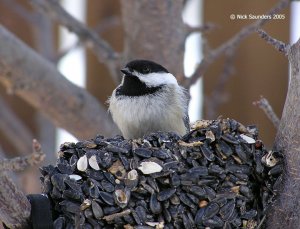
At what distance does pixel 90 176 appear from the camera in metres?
2.43

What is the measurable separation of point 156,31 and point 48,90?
0.66 m

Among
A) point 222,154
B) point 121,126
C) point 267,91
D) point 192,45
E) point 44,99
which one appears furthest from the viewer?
point 192,45

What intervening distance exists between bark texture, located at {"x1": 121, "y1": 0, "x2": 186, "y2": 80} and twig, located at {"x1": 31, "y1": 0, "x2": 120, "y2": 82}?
0.37 ft

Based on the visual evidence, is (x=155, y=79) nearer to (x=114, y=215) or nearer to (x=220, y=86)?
(x=220, y=86)

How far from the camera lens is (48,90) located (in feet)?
12.1

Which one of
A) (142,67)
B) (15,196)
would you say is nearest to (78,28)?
(142,67)

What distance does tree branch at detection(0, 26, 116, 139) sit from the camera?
3.60 metres

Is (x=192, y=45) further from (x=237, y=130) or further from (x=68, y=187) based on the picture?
(x=68, y=187)

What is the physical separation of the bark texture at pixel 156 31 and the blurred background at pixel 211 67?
878 millimetres

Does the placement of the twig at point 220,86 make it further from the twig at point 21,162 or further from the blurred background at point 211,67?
the twig at point 21,162

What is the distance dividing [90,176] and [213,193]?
A: 1.43ft

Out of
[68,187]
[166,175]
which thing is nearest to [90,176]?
[68,187]

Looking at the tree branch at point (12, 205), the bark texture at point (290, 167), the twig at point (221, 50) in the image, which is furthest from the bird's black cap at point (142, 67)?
the tree branch at point (12, 205)

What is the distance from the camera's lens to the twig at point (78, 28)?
381 cm
